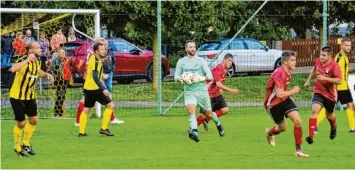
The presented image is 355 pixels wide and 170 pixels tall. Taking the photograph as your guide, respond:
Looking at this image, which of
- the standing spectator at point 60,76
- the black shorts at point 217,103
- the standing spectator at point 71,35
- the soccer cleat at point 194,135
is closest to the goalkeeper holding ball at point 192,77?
the soccer cleat at point 194,135

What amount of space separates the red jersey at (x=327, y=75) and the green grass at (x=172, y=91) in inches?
348

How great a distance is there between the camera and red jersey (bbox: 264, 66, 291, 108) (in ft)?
45.4

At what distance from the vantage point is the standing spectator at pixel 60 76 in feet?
73.4

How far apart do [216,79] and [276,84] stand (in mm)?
3421

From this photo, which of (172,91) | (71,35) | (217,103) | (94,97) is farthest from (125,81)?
(94,97)

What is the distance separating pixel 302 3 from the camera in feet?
98.5

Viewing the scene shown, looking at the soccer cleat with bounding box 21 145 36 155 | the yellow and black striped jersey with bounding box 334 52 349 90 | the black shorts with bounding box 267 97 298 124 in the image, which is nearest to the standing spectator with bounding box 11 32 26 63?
the soccer cleat with bounding box 21 145 36 155

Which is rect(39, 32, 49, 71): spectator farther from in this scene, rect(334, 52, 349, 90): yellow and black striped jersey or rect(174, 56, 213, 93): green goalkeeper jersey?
rect(334, 52, 349, 90): yellow and black striped jersey

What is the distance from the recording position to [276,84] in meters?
13.8

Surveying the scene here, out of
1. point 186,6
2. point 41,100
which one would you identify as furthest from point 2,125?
point 186,6

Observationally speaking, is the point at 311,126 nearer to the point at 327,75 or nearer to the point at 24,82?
the point at 327,75

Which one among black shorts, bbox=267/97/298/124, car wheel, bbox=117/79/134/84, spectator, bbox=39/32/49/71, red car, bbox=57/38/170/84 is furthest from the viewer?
car wheel, bbox=117/79/134/84

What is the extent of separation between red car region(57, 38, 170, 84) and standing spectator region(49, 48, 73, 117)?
1615mm

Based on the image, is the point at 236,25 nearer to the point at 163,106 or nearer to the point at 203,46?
the point at 203,46
